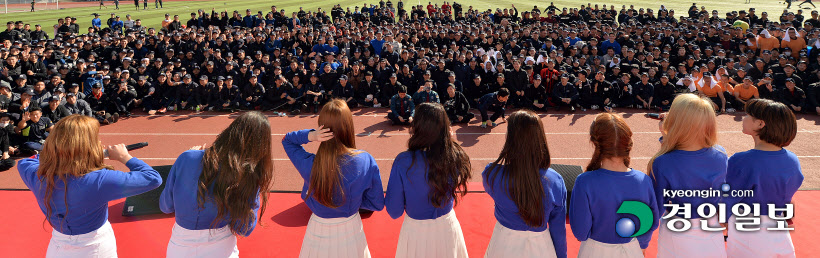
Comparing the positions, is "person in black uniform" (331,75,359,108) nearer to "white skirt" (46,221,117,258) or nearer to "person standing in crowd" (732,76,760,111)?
"person standing in crowd" (732,76,760,111)

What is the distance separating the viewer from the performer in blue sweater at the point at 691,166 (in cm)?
347

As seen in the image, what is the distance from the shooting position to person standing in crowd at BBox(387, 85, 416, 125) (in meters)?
13.0

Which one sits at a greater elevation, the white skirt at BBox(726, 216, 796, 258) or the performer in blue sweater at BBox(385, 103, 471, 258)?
the performer in blue sweater at BBox(385, 103, 471, 258)

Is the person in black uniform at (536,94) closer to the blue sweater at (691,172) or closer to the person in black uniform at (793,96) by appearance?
the person in black uniform at (793,96)

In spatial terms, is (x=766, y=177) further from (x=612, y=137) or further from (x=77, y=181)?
(x=77, y=181)

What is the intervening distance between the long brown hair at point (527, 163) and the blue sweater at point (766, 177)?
66.8 inches

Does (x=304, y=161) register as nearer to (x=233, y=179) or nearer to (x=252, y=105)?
(x=233, y=179)

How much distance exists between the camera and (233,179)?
317 cm

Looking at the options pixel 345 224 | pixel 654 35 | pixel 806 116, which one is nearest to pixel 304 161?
pixel 345 224

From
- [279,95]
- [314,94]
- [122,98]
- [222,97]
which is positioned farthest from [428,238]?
[122,98]

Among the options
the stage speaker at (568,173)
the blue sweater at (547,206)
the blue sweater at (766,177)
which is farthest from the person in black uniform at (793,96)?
the blue sweater at (547,206)

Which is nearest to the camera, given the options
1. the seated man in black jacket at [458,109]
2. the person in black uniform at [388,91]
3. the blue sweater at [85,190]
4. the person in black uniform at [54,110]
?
the blue sweater at [85,190]

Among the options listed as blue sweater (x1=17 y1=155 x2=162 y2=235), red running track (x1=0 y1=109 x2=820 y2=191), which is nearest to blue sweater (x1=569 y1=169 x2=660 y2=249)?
blue sweater (x1=17 y1=155 x2=162 y2=235)

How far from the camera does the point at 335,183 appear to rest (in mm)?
3439
